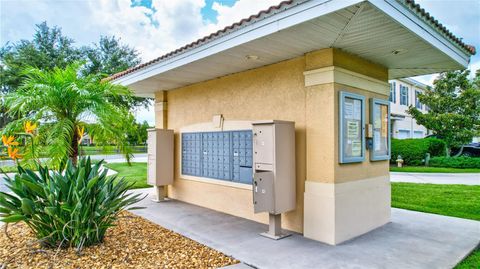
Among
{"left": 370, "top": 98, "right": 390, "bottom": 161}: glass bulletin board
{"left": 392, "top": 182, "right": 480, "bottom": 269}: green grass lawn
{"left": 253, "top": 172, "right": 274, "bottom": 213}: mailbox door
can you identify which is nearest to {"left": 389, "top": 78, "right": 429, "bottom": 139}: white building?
{"left": 392, "top": 182, "right": 480, "bottom": 269}: green grass lawn

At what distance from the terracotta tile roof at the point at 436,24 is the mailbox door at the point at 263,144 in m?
2.66

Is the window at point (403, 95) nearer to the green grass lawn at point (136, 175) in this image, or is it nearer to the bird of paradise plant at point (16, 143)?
the green grass lawn at point (136, 175)

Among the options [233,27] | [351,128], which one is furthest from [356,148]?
[233,27]

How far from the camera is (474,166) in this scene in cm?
1722

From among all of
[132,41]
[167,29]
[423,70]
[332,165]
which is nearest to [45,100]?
[332,165]

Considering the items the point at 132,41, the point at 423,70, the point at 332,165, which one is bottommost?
the point at 332,165

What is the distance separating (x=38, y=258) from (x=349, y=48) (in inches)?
223

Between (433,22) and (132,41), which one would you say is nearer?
(433,22)

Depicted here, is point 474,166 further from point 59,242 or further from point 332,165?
point 59,242

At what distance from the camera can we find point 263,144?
5.60 metres

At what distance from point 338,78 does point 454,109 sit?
1834 cm

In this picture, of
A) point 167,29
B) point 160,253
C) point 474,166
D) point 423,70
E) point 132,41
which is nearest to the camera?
point 160,253

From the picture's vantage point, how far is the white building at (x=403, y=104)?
2317 centimetres

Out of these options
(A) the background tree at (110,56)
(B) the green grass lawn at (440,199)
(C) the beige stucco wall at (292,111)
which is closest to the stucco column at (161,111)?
(C) the beige stucco wall at (292,111)
